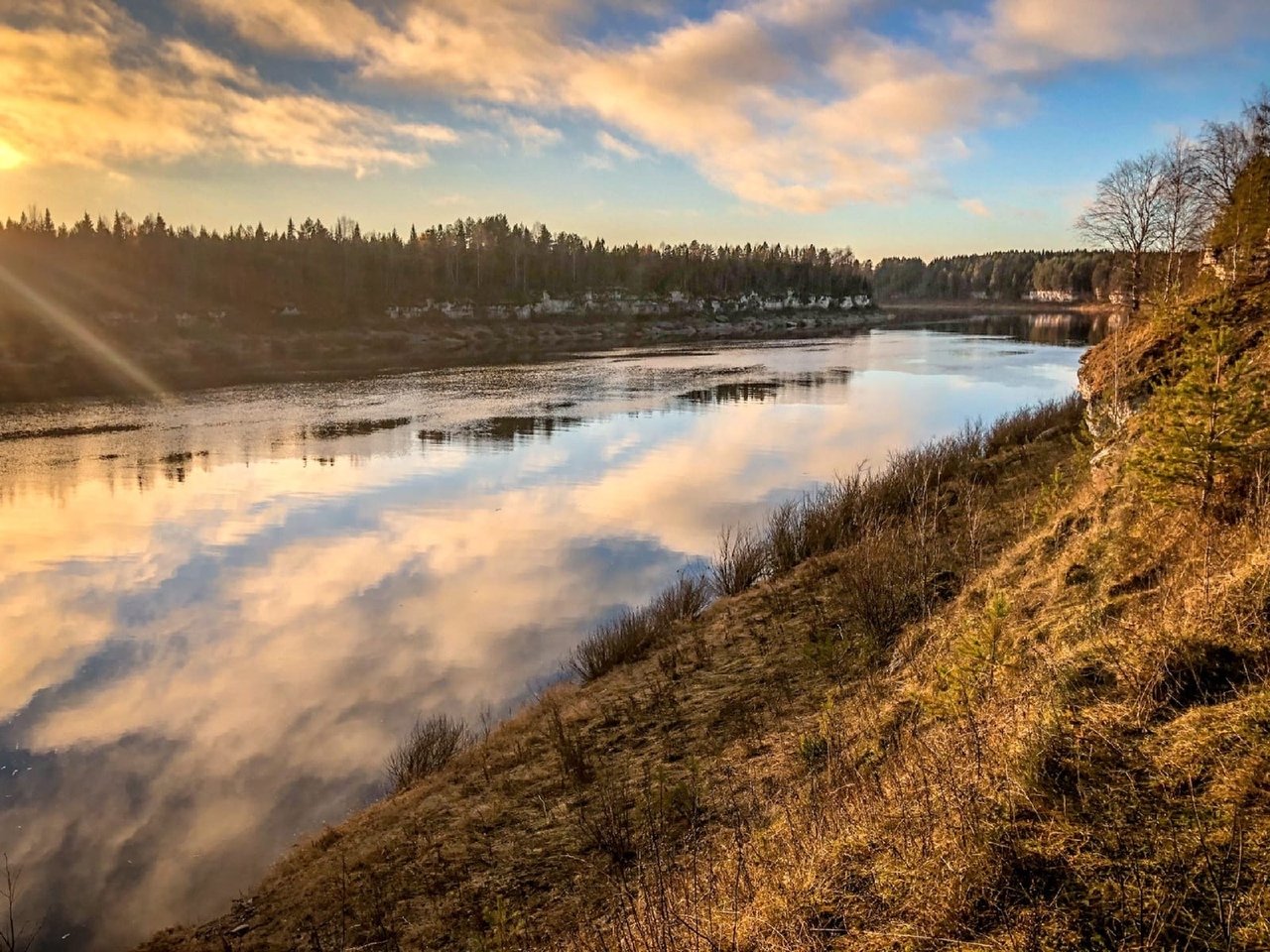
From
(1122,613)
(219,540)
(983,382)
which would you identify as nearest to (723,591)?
(1122,613)

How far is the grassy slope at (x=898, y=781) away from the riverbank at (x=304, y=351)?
5261 cm

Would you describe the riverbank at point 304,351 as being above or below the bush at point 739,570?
above

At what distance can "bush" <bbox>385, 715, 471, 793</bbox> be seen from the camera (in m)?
9.59

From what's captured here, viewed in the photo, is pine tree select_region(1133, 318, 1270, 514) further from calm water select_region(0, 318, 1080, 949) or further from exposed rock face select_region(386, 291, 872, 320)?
exposed rock face select_region(386, 291, 872, 320)

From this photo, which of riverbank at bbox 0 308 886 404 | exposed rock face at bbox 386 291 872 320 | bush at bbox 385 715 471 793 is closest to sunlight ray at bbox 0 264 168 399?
riverbank at bbox 0 308 886 404

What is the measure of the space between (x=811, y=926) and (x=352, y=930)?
4605 millimetres

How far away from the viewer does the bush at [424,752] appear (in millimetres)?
9586

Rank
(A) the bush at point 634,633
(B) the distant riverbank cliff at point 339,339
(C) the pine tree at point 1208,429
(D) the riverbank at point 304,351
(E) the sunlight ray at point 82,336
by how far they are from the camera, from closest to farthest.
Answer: (C) the pine tree at point 1208,429, (A) the bush at point 634,633, (D) the riverbank at point 304,351, (E) the sunlight ray at point 82,336, (B) the distant riverbank cliff at point 339,339

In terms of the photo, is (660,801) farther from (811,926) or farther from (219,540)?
(219,540)

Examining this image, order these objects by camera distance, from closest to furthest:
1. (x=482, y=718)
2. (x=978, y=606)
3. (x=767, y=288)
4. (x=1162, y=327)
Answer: (x=978, y=606), (x=482, y=718), (x=1162, y=327), (x=767, y=288)

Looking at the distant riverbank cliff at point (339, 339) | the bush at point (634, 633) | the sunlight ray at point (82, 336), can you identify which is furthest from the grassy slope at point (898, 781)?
the distant riverbank cliff at point (339, 339)

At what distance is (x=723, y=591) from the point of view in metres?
15.0

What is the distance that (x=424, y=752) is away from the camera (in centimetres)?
988

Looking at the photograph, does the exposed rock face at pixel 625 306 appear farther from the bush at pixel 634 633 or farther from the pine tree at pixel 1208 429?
the pine tree at pixel 1208 429
